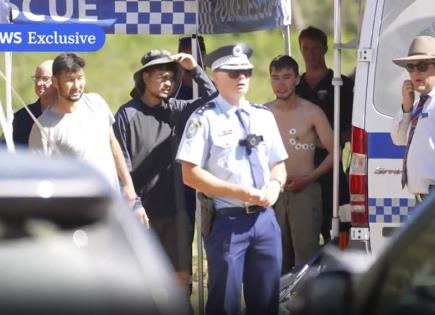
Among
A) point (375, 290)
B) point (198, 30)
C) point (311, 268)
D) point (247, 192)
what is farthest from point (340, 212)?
point (375, 290)

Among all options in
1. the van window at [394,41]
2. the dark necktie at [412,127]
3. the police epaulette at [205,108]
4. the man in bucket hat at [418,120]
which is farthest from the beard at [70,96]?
the dark necktie at [412,127]

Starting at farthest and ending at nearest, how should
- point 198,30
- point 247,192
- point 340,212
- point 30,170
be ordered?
point 198,30, point 340,212, point 247,192, point 30,170

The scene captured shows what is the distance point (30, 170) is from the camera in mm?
3344

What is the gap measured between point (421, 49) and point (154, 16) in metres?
2.14

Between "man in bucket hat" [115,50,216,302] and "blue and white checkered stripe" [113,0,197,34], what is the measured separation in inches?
8.8

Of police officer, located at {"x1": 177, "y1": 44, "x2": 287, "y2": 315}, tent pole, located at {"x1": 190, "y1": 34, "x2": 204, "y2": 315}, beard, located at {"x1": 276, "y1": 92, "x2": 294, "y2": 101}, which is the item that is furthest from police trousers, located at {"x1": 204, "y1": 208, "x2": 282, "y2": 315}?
beard, located at {"x1": 276, "y1": 92, "x2": 294, "y2": 101}

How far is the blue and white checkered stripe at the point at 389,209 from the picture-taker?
8078 mm

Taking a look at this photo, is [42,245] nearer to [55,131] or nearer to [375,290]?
[375,290]

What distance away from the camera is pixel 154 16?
9.34m

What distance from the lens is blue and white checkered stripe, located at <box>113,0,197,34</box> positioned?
9344 millimetres

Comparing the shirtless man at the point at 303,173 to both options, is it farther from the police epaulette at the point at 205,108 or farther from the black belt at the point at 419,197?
the black belt at the point at 419,197

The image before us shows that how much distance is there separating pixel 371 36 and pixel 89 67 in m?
23.8

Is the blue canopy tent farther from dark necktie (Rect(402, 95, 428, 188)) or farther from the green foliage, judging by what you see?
the green foliage

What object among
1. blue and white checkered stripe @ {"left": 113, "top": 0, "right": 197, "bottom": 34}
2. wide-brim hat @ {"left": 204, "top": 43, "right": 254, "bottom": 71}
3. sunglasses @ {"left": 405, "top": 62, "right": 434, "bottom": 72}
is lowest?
sunglasses @ {"left": 405, "top": 62, "right": 434, "bottom": 72}
